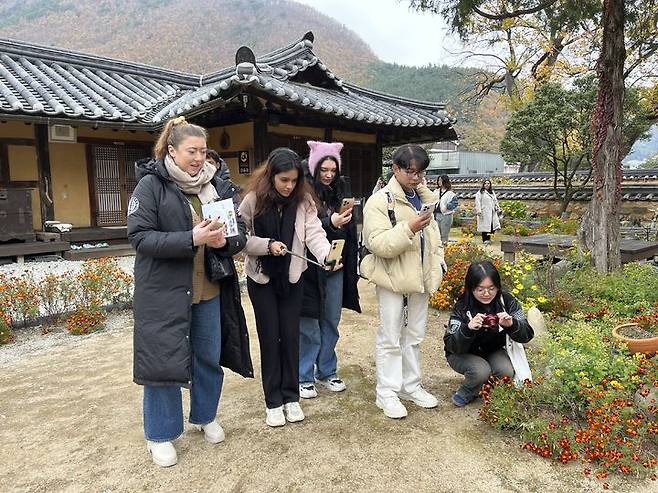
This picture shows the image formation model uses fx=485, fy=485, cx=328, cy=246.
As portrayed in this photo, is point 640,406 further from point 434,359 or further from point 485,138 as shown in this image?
point 485,138

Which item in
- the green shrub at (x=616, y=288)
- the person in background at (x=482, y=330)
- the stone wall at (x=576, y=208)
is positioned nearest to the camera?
the person in background at (x=482, y=330)

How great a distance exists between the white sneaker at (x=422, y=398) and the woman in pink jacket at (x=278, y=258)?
81 centimetres

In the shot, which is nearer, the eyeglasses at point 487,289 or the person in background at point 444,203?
the eyeglasses at point 487,289

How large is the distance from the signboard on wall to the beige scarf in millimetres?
6739

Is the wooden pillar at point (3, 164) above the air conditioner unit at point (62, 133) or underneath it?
underneath

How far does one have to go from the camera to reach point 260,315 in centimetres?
303

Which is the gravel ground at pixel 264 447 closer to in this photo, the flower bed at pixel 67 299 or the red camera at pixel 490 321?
the red camera at pixel 490 321

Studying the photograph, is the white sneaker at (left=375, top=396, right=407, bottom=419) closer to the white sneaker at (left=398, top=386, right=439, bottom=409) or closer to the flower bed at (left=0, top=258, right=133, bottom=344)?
the white sneaker at (left=398, top=386, right=439, bottom=409)

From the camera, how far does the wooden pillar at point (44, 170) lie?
29.6ft

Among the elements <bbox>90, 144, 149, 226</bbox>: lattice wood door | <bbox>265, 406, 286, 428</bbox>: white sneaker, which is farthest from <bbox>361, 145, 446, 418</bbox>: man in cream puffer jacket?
<bbox>90, 144, 149, 226</bbox>: lattice wood door

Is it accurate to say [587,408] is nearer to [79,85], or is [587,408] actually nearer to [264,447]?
[264,447]

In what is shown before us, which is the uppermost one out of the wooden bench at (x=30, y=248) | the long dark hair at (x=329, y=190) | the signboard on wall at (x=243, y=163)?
the signboard on wall at (x=243, y=163)

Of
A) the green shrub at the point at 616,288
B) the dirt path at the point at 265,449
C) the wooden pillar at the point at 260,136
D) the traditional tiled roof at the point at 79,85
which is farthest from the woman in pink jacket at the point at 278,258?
the traditional tiled roof at the point at 79,85

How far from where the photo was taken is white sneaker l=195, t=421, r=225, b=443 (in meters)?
2.96
